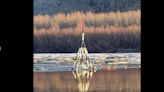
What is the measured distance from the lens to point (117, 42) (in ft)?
12.1

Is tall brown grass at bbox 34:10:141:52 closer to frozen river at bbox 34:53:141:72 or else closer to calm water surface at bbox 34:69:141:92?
frozen river at bbox 34:53:141:72

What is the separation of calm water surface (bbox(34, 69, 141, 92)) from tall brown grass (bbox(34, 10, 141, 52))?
31 centimetres

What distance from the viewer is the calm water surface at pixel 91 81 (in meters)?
3.47

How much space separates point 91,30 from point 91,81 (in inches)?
25.7

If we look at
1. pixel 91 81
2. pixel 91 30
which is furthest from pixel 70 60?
pixel 91 30

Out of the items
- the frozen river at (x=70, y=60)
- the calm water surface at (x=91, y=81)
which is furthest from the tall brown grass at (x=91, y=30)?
the calm water surface at (x=91, y=81)

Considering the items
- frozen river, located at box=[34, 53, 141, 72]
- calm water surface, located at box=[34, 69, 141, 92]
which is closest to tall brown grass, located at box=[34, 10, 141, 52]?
frozen river, located at box=[34, 53, 141, 72]

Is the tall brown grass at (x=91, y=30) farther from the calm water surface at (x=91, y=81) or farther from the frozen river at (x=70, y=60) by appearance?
the calm water surface at (x=91, y=81)

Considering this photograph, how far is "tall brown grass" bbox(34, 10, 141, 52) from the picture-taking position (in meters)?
3.40

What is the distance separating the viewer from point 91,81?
12.2 feet

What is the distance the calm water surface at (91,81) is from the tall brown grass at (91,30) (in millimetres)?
306

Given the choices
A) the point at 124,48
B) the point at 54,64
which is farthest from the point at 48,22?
the point at 124,48

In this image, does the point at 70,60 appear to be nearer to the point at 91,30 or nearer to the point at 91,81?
the point at 91,81
